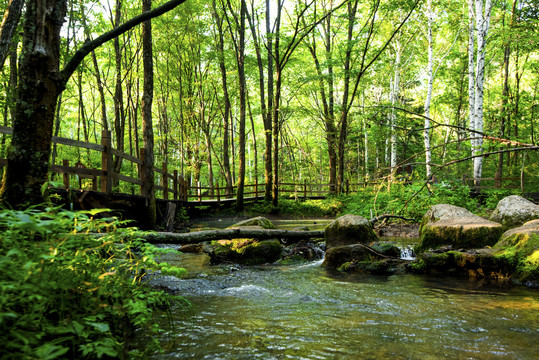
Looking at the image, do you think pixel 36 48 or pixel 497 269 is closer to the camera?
pixel 36 48

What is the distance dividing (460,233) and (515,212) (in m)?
1.99

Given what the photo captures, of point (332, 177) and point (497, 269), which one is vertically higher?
point (332, 177)

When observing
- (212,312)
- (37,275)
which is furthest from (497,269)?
(37,275)

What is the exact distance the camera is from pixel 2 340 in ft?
4.11

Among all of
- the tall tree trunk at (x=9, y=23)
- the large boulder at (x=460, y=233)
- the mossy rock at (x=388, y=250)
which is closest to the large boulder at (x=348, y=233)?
the mossy rock at (x=388, y=250)

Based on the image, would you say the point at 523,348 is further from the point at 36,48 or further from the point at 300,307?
the point at 36,48

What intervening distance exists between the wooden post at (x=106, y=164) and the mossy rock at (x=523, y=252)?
847 cm

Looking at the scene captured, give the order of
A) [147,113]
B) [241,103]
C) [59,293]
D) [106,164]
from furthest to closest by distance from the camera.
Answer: [241,103] < [147,113] < [106,164] < [59,293]

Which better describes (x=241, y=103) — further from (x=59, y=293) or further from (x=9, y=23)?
(x=59, y=293)

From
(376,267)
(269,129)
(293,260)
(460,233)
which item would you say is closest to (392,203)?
(460,233)

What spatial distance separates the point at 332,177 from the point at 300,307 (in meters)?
17.3

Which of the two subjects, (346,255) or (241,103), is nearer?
(346,255)

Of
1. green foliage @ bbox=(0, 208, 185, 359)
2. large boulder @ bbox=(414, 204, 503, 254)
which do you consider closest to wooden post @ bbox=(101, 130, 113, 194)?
green foliage @ bbox=(0, 208, 185, 359)

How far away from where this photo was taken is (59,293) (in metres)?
1.78
